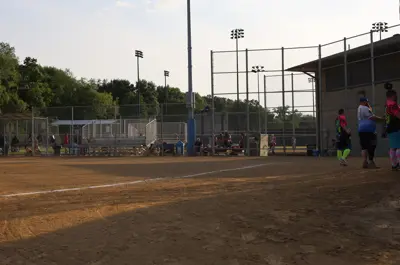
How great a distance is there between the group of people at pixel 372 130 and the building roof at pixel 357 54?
34.5 ft

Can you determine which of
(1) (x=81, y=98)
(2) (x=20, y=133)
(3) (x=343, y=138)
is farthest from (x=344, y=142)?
(1) (x=81, y=98)

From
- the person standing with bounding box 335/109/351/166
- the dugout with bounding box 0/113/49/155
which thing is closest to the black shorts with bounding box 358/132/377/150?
the person standing with bounding box 335/109/351/166

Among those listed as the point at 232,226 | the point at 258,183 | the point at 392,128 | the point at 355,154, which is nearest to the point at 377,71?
the point at 355,154

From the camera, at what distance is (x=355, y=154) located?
22.1 meters

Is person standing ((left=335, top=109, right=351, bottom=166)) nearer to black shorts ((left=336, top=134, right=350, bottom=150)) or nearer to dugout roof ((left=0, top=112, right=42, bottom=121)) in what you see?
black shorts ((left=336, top=134, right=350, bottom=150))

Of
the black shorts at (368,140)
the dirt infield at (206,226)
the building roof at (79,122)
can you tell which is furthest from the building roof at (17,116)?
the black shorts at (368,140)

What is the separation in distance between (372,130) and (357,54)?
1335 centimetres

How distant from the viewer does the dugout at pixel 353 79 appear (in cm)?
2066

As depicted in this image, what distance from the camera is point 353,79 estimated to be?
23.1 metres

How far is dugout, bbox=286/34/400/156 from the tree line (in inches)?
68.8

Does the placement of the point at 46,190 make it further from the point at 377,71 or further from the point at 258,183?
the point at 377,71

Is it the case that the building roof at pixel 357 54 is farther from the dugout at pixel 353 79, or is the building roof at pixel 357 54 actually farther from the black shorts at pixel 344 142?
the black shorts at pixel 344 142

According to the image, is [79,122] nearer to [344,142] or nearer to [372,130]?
[344,142]

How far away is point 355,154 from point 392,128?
1391cm
